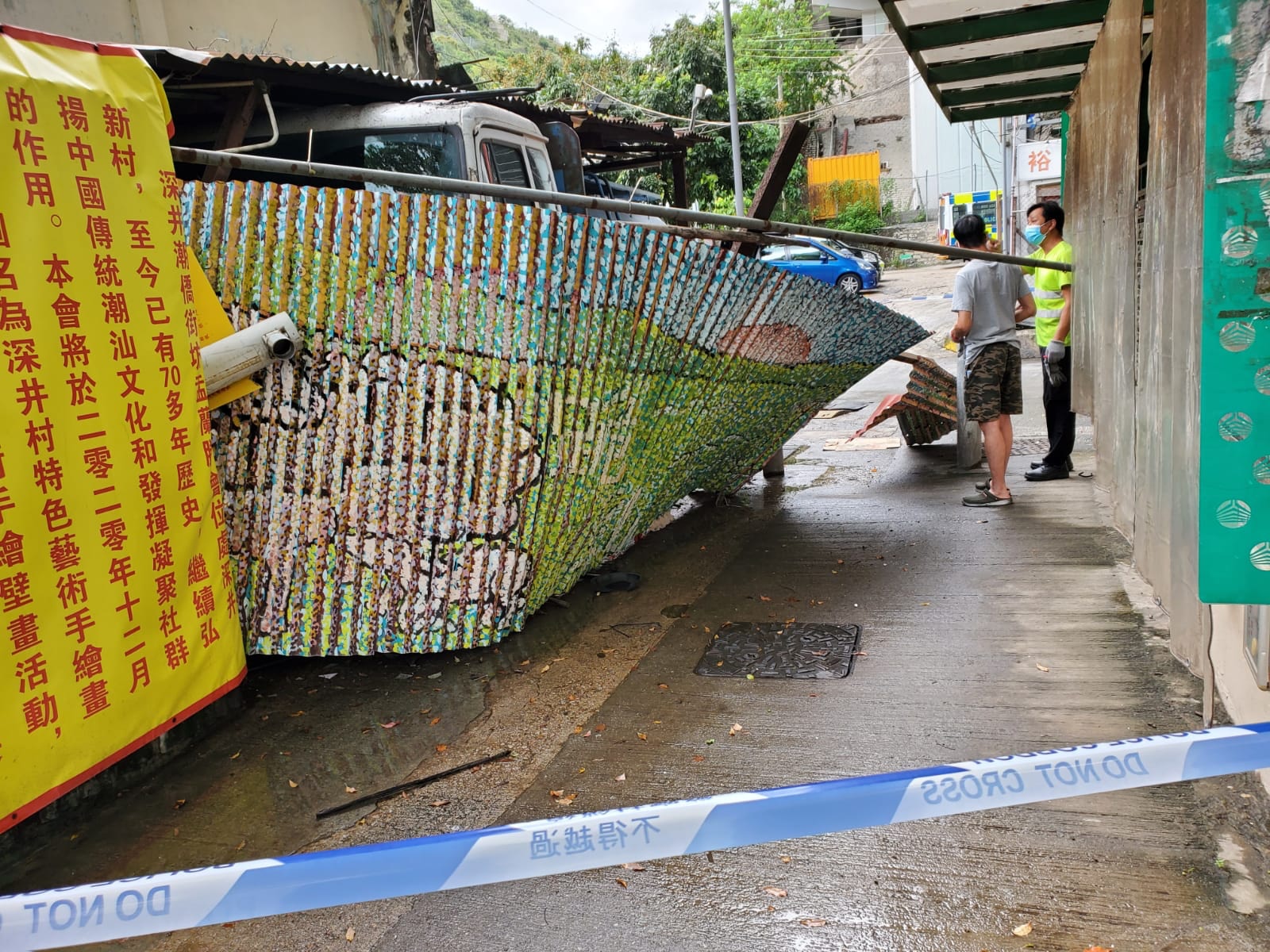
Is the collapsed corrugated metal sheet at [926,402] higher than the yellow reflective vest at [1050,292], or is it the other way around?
the yellow reflective vest at [1050,292]

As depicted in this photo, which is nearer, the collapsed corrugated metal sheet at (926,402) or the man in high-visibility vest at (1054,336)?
the man in high-visibility vest at (1054,336)

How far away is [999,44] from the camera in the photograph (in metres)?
6.43

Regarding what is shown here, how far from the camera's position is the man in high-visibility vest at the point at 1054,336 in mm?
6812

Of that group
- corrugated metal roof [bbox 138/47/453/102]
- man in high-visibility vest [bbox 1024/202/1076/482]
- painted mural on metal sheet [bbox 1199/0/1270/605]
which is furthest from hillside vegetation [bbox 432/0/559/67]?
painted mural on metal sheet [bbox 1199/0/1270/605]

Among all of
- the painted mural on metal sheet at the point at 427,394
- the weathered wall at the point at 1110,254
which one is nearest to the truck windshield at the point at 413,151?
the painted mural on metal sheet at the point at 427,394

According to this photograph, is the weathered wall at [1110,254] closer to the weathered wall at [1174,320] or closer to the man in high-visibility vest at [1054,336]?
the man in high-visibility vest at [1054,336]

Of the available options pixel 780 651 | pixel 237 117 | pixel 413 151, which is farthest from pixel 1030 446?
pixel 237 117

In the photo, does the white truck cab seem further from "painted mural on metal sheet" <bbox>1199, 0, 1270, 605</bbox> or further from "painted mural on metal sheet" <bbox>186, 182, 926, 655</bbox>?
"painted mural on metal sheet" <bbox>1199, 0, 1270, 605</bbox>

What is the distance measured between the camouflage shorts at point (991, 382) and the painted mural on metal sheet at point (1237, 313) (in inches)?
172

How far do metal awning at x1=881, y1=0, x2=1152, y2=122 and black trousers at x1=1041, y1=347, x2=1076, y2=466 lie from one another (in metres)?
2.12

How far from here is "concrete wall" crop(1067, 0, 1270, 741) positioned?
126 inches

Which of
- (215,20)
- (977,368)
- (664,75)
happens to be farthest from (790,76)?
(977,368)

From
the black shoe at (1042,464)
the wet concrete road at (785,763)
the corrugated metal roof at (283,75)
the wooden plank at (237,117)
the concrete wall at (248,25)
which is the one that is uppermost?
the concrete wall at (248,25)

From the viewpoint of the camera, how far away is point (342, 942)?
2.71 metres
